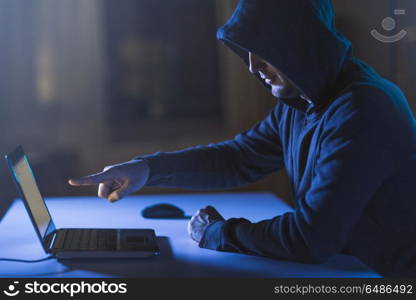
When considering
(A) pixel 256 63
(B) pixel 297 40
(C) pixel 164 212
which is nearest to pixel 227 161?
(C) pixel 164 212

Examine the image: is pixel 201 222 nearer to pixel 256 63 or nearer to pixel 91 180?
pixel 91 180

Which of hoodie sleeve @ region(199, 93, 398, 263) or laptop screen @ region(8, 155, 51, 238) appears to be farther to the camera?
Answer: laptop screen @ region(8, 155, 51, 238)

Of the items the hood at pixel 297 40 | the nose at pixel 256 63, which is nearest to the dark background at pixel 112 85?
the nose at pixel 256 63

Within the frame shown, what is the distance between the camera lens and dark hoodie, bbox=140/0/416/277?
1178 mm

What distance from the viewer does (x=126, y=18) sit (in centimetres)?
303

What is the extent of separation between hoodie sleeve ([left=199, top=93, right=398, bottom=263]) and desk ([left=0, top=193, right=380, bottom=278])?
45 mm

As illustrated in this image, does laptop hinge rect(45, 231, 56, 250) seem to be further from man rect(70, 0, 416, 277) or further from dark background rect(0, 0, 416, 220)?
dark background rect(0, 0, 416, 220)

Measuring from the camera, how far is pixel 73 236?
4.63 feet

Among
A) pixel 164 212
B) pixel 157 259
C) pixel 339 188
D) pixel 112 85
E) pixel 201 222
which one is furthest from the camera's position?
pixel 112 85

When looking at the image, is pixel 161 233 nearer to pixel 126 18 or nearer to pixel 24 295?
pixel 24 295

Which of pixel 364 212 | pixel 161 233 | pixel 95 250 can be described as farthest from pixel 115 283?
pixel 364 212

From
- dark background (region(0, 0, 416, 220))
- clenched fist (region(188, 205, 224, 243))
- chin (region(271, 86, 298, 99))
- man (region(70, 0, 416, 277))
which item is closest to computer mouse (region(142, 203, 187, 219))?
man (region(70, 0, 416, 277))

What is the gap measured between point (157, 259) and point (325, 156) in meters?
0.41

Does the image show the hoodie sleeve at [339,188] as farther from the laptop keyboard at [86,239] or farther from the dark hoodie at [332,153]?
the laptop keyboard at [86,239]
